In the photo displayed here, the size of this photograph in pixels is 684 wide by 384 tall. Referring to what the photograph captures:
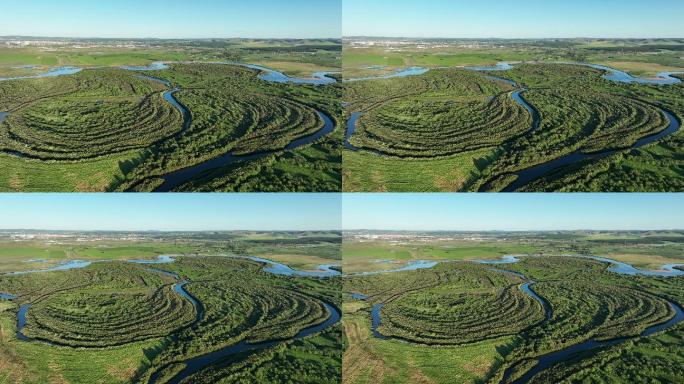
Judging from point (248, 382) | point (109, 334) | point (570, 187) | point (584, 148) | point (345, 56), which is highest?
point (345, 56)

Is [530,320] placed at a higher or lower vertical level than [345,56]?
lower

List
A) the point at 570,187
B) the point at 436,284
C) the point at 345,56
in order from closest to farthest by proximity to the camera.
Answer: the point at 570,187, the point at 345,56, the point at 436,284

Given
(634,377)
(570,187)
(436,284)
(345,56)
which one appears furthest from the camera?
(436,284)

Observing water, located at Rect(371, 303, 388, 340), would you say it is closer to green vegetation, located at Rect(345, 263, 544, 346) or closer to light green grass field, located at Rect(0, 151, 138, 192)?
green vegetation, located at Rect(345, 263, 544, 346)

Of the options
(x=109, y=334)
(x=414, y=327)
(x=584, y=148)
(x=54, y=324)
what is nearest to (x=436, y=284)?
(x=414, y=327)

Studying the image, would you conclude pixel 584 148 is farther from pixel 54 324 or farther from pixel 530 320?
pixel 54 324

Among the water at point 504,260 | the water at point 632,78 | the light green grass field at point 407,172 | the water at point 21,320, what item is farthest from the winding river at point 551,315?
the water at point 21,320

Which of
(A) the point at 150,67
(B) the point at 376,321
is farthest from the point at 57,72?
(B) the point at 376,321
